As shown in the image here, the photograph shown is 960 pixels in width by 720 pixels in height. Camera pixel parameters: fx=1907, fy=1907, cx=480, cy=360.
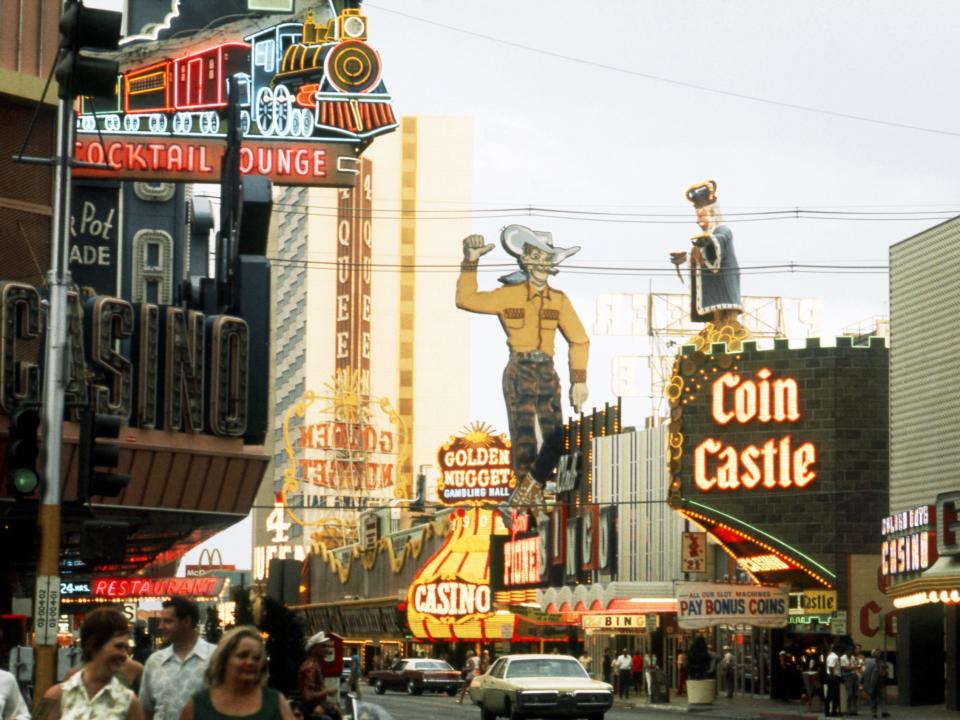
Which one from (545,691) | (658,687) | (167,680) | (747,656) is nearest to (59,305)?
(167,680)

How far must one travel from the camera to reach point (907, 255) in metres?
50.6

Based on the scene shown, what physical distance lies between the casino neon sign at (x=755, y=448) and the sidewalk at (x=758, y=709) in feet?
20.5

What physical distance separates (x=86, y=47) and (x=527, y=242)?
228ft

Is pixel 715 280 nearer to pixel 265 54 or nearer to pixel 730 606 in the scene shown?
pixel 730 606

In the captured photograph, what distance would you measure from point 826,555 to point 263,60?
80.4ft

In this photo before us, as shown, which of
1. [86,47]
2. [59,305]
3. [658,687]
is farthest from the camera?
[658,687]

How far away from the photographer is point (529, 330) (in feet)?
279

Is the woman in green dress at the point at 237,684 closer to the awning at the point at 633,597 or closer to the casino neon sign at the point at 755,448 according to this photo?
the casino neon sign at the point at 755,448

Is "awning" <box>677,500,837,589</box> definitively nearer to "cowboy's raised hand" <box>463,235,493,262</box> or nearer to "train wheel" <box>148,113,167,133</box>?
"train wheel" <box>148,113,167,133</box>

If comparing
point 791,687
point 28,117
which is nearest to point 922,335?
point 791,687

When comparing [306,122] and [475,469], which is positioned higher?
[306,122]

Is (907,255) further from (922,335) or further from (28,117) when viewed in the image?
(28,117)

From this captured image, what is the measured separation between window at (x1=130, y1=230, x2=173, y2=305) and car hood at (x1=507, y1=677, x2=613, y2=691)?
37.7 ft

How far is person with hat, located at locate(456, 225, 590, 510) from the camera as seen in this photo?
83250mm
